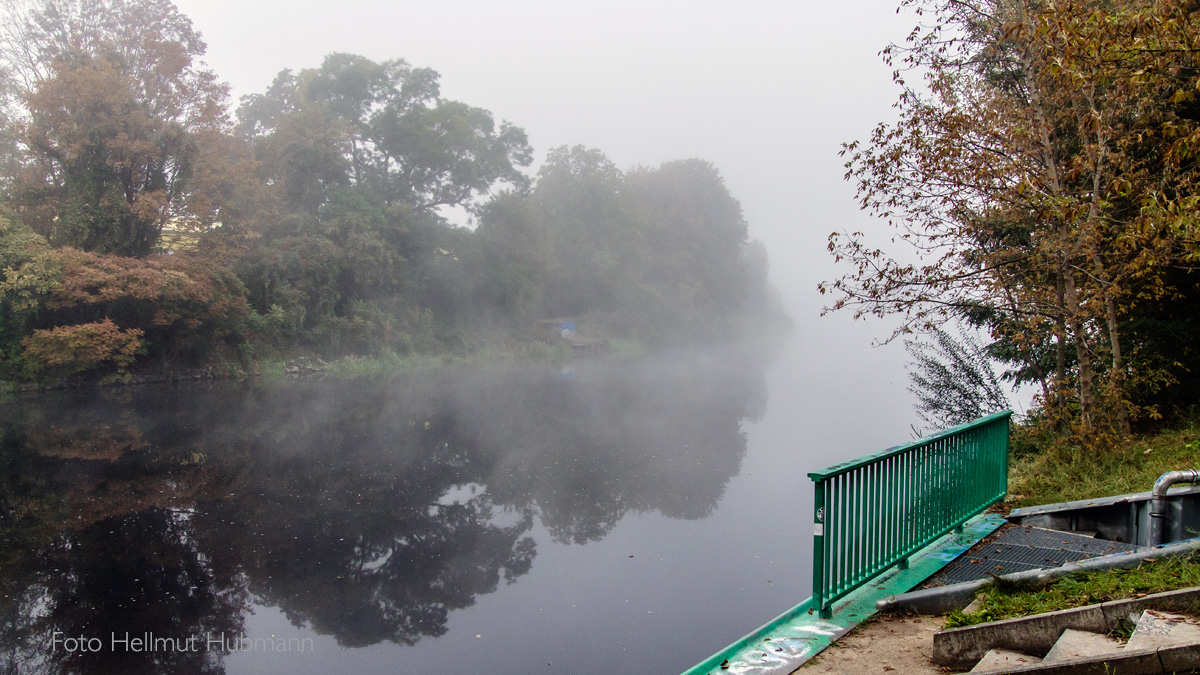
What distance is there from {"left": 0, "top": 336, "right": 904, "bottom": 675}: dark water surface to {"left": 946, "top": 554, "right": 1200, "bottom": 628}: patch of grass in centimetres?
192

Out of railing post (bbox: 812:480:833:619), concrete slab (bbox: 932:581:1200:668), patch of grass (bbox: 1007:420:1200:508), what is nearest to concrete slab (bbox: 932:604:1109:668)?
concrete slab (bbox: 932:581:1200:668)

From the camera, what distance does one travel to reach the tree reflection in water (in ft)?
19.3

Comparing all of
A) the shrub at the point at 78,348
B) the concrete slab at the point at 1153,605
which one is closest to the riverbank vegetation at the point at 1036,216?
the concrete slab at the point at 1153,605

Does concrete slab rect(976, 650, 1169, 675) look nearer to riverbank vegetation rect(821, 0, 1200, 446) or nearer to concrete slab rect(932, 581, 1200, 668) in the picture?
concrete slab rect(932, 581, 1200, 668)

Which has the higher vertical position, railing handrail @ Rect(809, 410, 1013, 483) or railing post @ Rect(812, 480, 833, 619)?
railing handrail @ Rect(809, 410, 1013, 483)

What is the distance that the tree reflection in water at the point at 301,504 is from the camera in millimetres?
5879

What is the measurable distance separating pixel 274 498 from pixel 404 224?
30.5 m

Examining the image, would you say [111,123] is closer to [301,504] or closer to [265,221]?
[265,221]

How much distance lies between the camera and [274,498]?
31.0 ft

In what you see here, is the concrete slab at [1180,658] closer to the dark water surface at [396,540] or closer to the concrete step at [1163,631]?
the concrete step at [1163,631]

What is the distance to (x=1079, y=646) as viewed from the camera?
11.0 ft

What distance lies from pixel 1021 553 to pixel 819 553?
90.6 inches

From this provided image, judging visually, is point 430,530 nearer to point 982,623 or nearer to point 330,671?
point 330,671

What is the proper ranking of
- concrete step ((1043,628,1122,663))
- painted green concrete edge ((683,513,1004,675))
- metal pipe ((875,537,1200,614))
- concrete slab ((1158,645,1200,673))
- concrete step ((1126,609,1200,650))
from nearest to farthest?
concrete slab ((1158,645,1200,673))
concrete step ((1126,609,1200,650))
concrete step ((1043,628,1122,663))
painted green concrete edge ((683,513,1004,675))
metal pipe ((875,537,1200,614))
